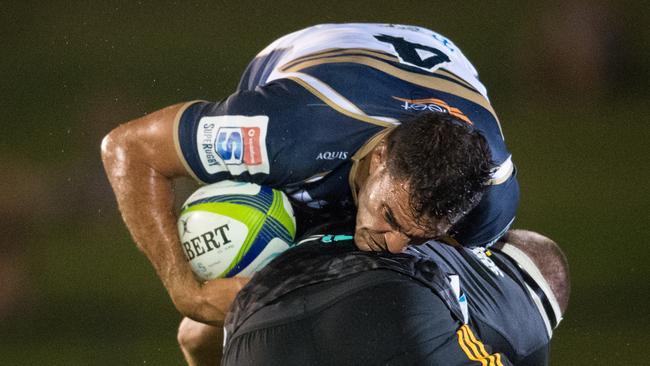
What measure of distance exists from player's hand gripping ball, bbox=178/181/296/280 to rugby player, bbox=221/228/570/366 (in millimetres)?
85

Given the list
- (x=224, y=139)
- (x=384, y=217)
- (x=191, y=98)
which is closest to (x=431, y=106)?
(x=384, y=217)

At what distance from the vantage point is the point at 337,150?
1799 millimetres

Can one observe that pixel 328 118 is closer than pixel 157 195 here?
Yes

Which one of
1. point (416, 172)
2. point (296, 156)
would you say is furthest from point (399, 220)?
point (296, 156)

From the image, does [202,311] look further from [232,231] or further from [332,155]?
[332,155]

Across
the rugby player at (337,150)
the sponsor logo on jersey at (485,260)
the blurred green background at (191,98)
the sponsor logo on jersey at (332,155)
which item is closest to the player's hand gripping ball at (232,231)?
the rugby player at (337,150)

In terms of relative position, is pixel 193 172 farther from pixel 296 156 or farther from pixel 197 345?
pixel 197 345

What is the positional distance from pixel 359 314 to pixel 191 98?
244 centimetres

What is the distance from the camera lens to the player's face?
1.63 metres

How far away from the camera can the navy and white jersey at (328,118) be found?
1791 mm

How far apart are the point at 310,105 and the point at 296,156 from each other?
10 cm

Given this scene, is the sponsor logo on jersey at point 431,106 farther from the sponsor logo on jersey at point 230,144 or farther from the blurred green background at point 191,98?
the blurred green background at point 191,98

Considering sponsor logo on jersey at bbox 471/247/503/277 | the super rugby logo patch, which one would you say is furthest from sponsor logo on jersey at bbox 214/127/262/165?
sponsor logo on jersey at bbox 471/247/503/277

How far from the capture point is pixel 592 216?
371 centimetres
